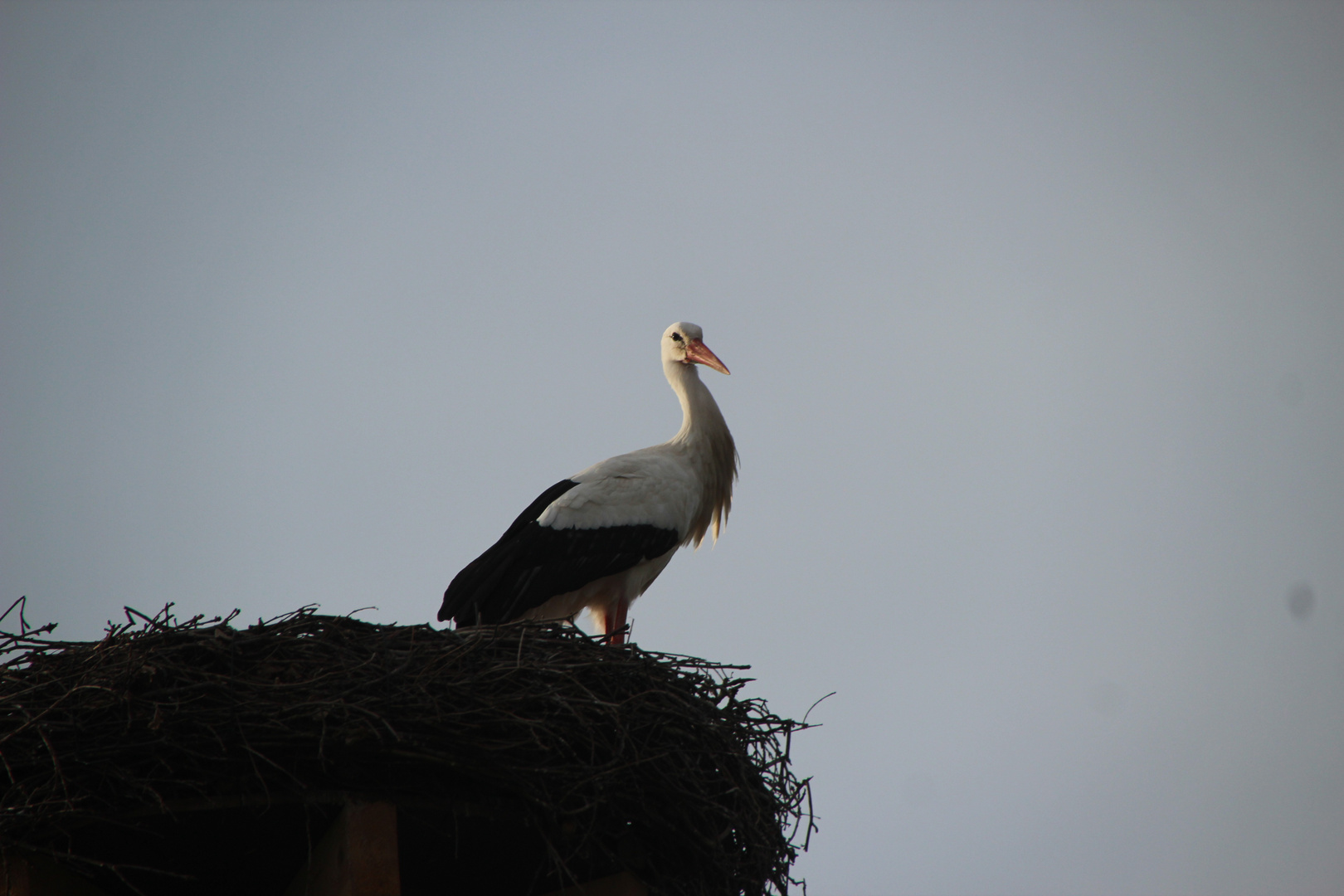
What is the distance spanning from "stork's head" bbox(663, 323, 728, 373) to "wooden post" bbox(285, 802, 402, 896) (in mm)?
4362

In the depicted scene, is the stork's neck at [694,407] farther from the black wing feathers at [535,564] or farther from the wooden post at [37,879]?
the wooden post at [37,879]

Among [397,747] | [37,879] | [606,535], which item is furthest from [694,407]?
[37,879]

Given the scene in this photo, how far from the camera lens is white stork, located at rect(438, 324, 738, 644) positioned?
20.5 feet

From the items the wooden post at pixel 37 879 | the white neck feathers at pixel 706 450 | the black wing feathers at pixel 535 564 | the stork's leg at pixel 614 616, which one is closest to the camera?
the wooden post at pixel 37 879

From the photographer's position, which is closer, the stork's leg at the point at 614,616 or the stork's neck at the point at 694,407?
the stork's leg at the point at 614,616

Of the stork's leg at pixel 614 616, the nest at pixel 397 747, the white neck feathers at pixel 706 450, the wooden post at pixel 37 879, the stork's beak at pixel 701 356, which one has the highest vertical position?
the stork's beak at pixel 701 356

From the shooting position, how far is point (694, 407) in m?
7.71

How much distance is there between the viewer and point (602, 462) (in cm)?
706

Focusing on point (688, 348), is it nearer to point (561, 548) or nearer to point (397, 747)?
point (561, 548)

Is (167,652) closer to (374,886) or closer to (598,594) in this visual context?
(374,886)

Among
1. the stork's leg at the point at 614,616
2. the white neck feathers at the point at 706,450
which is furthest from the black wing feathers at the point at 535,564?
the white neck feathers at the point at 706,450

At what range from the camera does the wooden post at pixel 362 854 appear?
381cm

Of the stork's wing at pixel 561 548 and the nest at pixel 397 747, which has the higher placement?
the stork's wing at pixel 561 548

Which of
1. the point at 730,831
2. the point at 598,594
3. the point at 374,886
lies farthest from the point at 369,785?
the point at 598,594
